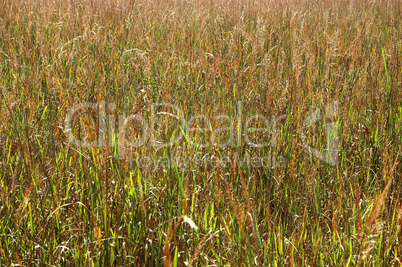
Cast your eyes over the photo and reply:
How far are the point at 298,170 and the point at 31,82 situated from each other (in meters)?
1.66

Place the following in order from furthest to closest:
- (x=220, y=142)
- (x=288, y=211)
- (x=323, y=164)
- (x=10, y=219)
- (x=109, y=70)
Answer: (x=109, y=70) < (x=220, y=142) < (x=323, y=164) < (x=288, y=211) < (x=10, y=219)

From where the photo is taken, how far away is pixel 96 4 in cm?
459

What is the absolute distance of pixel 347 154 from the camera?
191 cm

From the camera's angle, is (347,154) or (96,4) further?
(96,4)

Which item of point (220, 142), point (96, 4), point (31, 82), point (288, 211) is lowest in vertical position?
point (288, 211)

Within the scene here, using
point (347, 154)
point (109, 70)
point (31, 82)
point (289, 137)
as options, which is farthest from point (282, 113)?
point (31, 82)

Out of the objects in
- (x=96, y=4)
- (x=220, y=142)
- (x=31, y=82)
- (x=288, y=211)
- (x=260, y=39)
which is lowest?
(x=288, y=211)

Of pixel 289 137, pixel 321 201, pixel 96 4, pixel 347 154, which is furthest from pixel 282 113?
pixel 96 4

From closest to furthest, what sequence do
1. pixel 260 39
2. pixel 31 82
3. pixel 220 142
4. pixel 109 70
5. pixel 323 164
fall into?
pixel 323 164 → pixel 220 142 → pixel 260 39 → pixel 31 82 → pixel 109 70

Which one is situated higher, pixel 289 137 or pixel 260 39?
pixel 260 39

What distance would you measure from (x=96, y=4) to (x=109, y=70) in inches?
88.1

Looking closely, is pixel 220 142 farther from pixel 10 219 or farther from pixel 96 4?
pixel 96 4

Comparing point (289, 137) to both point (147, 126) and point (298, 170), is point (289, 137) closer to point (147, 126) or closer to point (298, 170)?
point (298, 170)

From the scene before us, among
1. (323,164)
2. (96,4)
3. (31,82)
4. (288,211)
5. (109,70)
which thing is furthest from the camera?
(96,4)
